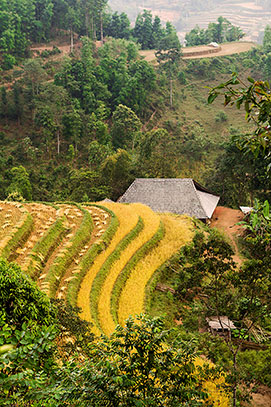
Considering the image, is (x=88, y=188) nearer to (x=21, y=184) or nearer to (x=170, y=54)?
(x=21, y=184)

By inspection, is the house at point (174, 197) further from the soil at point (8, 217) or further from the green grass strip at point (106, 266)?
the soil at point (8, 217)

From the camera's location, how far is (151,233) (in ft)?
40.7

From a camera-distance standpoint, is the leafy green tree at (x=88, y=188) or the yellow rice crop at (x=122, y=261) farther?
the leafy green tree at (x=88, y=188)

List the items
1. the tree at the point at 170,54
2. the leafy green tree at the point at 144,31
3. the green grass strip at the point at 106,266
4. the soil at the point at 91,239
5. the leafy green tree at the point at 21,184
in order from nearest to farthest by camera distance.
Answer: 1. the green grass strip at the point at 106,266
2. the soil at the point at 91,239
3. the leafy green tree at the point at 21,184
4. the tree at the point at 170,54
5. the leafy green tree at the point at 144,31

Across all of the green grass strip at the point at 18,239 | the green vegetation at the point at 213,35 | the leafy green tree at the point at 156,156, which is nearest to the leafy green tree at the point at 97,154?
the leafy green tree at the point at 156,156

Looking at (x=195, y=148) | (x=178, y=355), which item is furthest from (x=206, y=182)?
(x=178, y=355)

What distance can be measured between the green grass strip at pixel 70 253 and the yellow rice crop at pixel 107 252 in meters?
0.63

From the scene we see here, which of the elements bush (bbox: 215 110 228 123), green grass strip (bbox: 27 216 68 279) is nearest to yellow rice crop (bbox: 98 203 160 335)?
green grass strip (bbox: 27 216 68 279)

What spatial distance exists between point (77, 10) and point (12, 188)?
3018 cm

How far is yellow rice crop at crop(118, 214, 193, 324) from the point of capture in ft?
30.0

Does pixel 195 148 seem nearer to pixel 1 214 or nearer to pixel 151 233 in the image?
pixel 151 233

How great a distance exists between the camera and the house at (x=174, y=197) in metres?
16.7

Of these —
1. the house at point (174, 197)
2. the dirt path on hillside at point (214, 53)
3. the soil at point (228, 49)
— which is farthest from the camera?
the soil at point (228, 49)

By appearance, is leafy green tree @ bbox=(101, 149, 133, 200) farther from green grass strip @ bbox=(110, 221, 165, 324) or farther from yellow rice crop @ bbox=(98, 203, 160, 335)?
green grass strip @ bbox=(110, 221, 165, 324)
